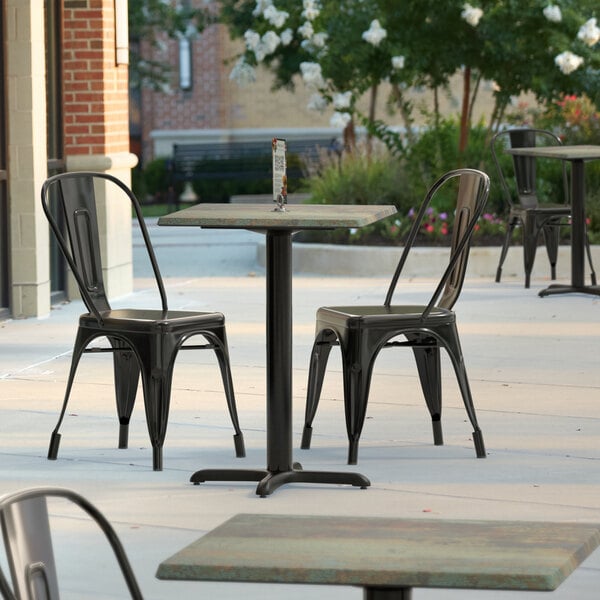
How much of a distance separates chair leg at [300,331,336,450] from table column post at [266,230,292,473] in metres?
0.54

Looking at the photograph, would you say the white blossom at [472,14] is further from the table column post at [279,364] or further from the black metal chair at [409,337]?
the table column post at [279,364]

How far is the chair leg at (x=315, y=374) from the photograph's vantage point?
638 centimetres

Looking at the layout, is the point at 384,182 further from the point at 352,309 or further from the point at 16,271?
the point at 352,309

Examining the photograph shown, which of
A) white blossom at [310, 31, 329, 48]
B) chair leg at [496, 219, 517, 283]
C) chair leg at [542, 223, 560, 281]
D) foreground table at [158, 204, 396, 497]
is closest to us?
foreground table at [158, 204, 396, 497]

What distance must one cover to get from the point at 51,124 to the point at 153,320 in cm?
609

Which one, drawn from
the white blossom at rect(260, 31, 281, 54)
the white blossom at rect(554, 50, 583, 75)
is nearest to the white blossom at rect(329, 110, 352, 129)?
the white blossom at rect(260, 31, 281, 54)

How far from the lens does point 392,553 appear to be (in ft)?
8.50

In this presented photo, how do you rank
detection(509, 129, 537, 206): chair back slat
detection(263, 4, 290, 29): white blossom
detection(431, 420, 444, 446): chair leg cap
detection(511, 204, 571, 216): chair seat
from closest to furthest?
1. detection(431, 420, 444, 446): chair leg cap
2. detection(511, 204, 571, 216): chair seat
3. detection(509, 129, 537, 206): chair back slat
4. detection(263, 4, 290, 29): white blossom

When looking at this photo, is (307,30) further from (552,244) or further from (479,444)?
(479,444)

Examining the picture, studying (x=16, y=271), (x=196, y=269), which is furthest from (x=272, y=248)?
(x=196, y=269)

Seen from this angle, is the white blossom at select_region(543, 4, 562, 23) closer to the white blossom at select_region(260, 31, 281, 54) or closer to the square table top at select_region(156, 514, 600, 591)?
the white blossom at select_region(260, 31, 281, 54)

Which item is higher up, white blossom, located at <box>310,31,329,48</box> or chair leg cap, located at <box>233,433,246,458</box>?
white blossom, located at <box>310,31,329,48</box>

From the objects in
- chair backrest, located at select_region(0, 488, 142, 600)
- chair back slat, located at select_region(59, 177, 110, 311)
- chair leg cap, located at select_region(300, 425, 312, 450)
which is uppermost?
chair back slat, located at select_region(59, 177, 110, 311)

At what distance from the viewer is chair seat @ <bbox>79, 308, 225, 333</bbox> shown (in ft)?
19.8
